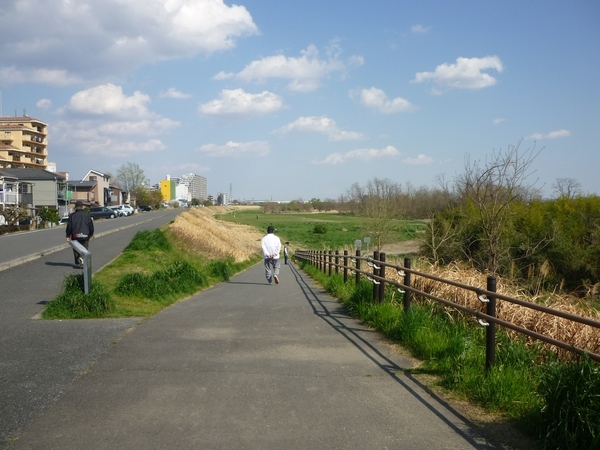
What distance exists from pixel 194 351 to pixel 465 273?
5567mm

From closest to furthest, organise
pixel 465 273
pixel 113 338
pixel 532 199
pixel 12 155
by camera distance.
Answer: pixel 113 338, pixel 465 273, pixel 532 199, pixel 12 155

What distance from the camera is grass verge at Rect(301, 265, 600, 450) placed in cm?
368

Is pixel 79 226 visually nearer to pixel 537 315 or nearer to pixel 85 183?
pixel 537 315

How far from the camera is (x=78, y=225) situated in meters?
14.2

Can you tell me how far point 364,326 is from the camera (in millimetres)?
8422

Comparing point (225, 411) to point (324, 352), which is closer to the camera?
point (225, 411)

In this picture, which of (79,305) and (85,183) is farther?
(85,183)

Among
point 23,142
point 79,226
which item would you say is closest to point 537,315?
point 79,226

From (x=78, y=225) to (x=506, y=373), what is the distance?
1197 cm

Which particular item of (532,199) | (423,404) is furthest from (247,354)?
(532,199)

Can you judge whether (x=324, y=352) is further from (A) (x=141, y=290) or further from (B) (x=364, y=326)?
(A) (x=141, y=290)

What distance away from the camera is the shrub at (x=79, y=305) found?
8758 mm

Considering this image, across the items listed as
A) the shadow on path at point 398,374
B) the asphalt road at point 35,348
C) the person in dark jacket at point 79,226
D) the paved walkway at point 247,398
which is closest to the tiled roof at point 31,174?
the person in dark jacket at point 79,226

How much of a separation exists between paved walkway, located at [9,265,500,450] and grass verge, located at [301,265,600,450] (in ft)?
1.15
